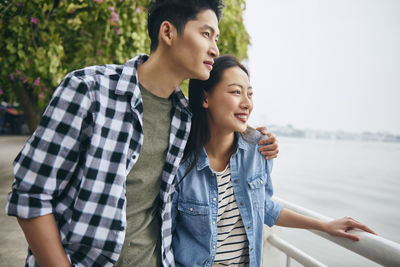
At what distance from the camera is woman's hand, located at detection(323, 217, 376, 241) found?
97 centimetres

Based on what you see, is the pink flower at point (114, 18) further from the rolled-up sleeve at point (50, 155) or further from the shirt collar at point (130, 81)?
the rolled-up sleeve at point (50, 155)

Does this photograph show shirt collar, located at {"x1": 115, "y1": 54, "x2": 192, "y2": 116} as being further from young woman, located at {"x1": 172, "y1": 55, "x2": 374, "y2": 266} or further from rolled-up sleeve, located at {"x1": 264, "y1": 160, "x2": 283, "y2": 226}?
rolled-up sleeve, located at {"x1": 264, "y1": 160, "x2": 283, "y2": 226}

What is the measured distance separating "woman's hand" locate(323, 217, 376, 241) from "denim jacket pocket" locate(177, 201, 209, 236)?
1.63 feet

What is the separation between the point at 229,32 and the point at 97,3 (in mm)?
2189

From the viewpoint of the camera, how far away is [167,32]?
1.05 m

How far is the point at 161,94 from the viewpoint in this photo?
1.08 meters

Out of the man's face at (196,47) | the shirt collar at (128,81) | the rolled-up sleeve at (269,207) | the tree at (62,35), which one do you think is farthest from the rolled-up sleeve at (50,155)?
the tree at (62,35)

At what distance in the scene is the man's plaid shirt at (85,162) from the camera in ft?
2.47

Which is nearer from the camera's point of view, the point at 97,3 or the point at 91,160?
the point at 91,160

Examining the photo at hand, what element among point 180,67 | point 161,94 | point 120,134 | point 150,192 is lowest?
point 150,192

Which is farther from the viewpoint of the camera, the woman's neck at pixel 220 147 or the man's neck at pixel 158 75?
the woman's neck at pixel 220 147

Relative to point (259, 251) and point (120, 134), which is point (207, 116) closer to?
point (120, 134)

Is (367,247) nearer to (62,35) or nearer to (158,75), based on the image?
(158,75)

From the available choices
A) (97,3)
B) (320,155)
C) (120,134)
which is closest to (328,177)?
(320,155)
